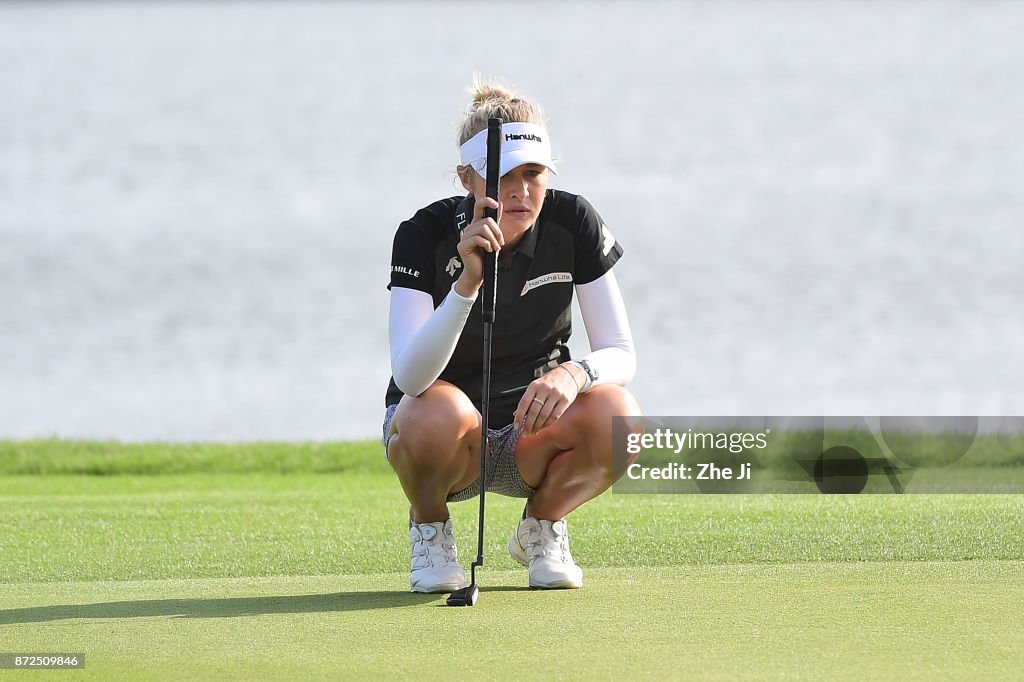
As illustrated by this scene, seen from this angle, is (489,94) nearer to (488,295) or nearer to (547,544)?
(488,295)

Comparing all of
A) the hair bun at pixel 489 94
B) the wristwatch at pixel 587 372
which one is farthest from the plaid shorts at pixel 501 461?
the hair bun at pixel 489 94

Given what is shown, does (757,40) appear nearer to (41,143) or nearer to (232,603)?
Result: (41,143)

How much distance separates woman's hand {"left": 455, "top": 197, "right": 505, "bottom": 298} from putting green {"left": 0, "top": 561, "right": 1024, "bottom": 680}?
0.63m

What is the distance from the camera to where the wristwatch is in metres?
2.97

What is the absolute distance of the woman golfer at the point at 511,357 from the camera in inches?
114

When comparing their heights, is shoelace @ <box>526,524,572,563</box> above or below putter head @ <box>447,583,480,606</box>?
above

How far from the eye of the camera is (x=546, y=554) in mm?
3012

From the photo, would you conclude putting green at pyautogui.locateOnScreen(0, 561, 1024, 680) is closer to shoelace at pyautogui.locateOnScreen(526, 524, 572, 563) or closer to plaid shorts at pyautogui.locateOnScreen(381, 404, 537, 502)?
shoelace at pyautogui.locateOnScreen(526, 524, 572, 563)

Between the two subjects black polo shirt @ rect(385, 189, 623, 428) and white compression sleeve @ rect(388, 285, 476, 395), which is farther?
black polo shirt @ rect(385, 189, 623, 428)

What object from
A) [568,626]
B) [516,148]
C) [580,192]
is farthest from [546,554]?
[580,192]

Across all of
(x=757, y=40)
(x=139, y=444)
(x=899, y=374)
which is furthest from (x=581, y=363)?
(x=757, y=40)

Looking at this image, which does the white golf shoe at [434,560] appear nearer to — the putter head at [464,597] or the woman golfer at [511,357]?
the woman golfer at [511,357]

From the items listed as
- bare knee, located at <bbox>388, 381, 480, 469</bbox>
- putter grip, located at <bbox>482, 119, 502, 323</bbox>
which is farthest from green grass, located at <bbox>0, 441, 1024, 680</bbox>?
putter grip, located at <bbox>482, 119, 502, 323</bbox>

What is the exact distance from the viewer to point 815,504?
4125 mm
